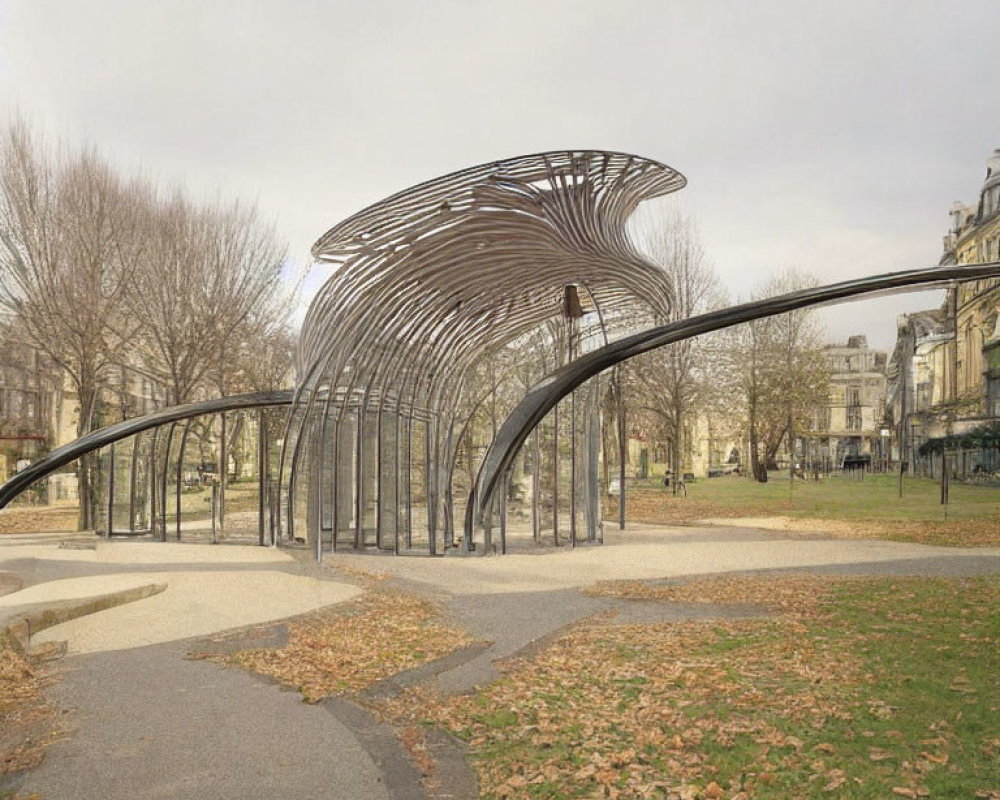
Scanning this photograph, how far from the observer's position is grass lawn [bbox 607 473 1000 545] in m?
6.47

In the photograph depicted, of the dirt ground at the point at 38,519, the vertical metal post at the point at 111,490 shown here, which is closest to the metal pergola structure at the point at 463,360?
the vertical metal post at the point at 111,490

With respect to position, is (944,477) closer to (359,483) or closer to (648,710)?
(648,710)

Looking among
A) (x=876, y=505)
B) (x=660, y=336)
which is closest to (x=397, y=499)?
(x=660, y=336)

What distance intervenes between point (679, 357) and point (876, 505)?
3227 mm

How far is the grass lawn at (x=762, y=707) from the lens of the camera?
3.94m

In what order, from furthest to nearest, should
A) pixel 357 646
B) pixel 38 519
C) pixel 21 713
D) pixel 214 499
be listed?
pixel 38 519 < pixel 214 499 < pixel 357 646 < pixel 21 713

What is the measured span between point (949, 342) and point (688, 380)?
9.99 feet

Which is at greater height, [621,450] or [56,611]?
[621,450]

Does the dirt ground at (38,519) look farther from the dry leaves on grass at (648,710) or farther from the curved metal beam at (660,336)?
the dry leaves on grass at (648,710)

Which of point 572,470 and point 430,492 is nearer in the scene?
point 572,470

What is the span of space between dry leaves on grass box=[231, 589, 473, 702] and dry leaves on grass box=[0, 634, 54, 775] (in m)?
1.31

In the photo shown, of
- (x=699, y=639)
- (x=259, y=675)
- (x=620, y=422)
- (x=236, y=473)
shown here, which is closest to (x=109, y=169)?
(x=236, y=473)

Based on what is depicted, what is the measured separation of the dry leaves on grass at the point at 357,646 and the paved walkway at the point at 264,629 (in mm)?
197

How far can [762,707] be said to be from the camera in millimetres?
4504
